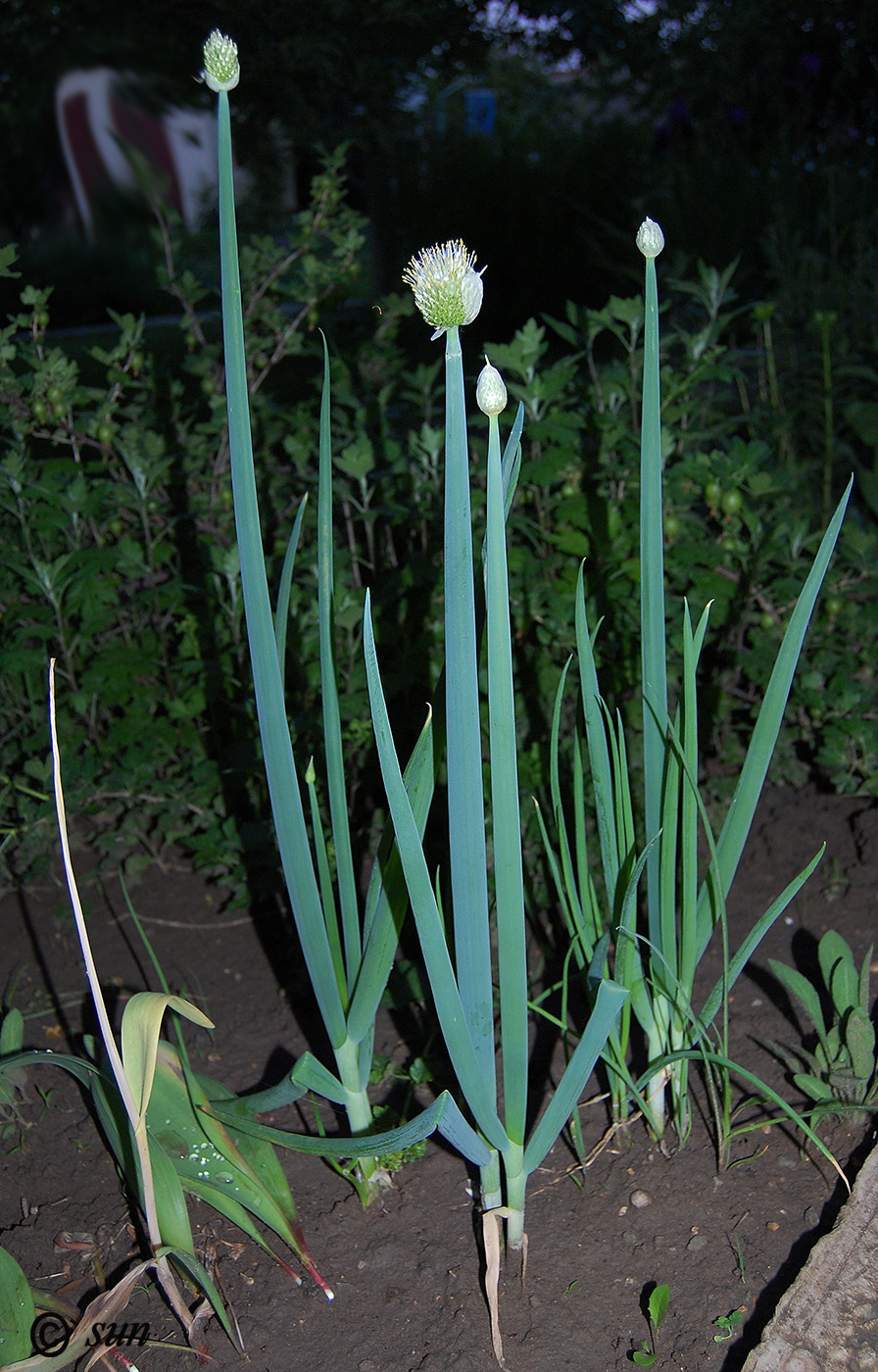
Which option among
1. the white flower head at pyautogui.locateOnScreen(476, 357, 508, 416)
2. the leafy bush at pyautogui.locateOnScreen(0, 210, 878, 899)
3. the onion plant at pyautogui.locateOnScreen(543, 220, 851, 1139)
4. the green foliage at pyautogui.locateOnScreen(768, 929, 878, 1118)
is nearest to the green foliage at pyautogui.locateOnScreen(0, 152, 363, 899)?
the leafy bush at pyautogui.locateOnScreen(0, 210, 878, 899)

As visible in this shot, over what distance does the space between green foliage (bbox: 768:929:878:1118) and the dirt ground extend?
5cm

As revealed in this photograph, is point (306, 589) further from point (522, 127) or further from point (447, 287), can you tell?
point (522, 127)

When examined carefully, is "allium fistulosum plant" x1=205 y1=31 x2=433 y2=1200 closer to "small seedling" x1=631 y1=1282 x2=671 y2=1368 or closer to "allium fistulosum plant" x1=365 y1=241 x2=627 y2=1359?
"allium fistulosum plant" x1=365 y1=241 x2=627 y2=1359

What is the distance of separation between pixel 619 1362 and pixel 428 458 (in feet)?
5.12

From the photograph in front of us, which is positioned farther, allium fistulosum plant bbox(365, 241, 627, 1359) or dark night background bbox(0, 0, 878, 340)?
dark night background bbox(0, 0, 878, 340)

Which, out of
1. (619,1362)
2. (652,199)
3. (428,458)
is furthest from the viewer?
(652,199)

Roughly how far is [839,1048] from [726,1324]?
382 mm

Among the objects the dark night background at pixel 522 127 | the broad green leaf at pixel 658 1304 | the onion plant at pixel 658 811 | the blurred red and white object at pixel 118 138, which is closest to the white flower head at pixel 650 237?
the onion plant at pixel 658 811

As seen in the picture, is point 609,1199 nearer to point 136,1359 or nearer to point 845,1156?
point 845,1156

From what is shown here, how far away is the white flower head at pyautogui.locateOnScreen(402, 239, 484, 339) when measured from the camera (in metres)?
0.77

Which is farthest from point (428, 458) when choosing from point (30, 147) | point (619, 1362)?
point (30, 147)

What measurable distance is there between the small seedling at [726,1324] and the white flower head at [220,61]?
1.29m

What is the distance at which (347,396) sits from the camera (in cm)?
222

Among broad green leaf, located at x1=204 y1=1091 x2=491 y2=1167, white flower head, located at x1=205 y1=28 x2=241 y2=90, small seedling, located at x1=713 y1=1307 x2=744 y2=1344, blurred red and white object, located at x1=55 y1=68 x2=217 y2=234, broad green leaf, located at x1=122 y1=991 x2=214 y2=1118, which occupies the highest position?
blurred red and white object, located at x1=55 y1=68 x2=217 y2=234
